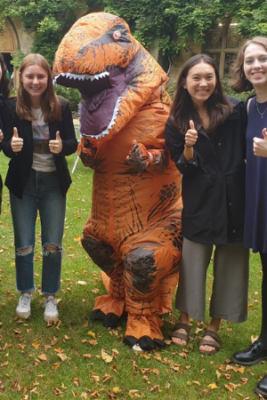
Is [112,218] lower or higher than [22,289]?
higher

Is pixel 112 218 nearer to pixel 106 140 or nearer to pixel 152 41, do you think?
pixel 106 140

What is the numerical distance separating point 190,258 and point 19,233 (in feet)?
4.09

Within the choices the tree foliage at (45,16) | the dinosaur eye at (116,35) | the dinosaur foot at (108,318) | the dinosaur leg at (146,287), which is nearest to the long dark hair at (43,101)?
the dinosaur eye at (116,35)

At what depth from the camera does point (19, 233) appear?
3406 mm

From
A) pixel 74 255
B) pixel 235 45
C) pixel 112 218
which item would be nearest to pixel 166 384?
pixel 112 218

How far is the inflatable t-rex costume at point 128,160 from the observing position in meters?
2.94

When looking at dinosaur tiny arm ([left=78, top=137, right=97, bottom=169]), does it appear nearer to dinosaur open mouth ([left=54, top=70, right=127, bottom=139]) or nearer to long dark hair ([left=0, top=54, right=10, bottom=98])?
dinosaur open mouth ([left=54, top=70, right=127, bottom=139])

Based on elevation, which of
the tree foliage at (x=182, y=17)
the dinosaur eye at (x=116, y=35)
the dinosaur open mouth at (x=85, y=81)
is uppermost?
the tree foliage at (x=182, y=17)

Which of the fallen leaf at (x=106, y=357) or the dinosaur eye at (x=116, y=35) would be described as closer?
the dinosaur eye at (x=116, y=35)

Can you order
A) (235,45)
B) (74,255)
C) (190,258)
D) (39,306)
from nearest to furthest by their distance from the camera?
A: (190,258) < (39,306) < (74,255) < (235,45)

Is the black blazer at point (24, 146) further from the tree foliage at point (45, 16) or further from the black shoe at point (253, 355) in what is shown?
the tree foliage at point (45, 16)

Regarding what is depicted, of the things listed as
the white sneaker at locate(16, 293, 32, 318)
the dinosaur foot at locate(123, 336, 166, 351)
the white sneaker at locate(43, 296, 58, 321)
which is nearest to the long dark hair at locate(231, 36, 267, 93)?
the dinosaur foot at locate(123, 336, 166, 351)

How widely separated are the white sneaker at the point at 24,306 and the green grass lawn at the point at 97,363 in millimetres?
53

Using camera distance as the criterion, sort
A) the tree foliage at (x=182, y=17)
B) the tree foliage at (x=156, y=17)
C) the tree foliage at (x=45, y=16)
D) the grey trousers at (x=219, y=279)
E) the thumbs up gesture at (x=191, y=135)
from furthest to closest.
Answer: the tree foliage at (x=45, y=16) → the tree foliage at (x=156, y=17) → the tree foliage at (x=182, y=17) → the grey trousers at (x=219, y=279) → the thumbs up gesture at (x=191, y=135)
